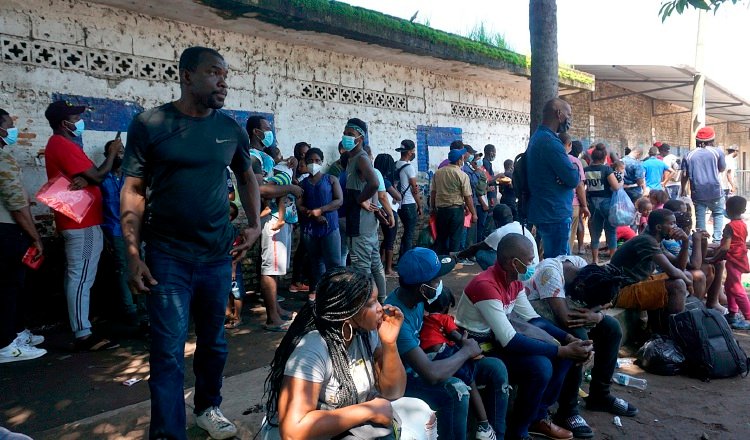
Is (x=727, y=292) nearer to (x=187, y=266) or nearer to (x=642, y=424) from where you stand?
(x=642, y=424)

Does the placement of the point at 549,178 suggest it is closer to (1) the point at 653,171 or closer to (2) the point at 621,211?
(2) the point at 621,211

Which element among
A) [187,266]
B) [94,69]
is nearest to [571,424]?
[187,266]

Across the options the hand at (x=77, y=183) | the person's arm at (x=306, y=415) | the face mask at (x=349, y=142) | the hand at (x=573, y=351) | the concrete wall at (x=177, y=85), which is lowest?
the hand at (x=573, y=351)

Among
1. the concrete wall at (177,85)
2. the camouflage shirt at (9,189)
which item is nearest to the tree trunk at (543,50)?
the concrete wall at (177,85)

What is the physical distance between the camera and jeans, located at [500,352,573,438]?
3260 mm

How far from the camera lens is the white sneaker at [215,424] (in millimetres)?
2771

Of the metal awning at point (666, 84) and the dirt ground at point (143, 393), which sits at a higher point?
the metal awning at point (666, 84)

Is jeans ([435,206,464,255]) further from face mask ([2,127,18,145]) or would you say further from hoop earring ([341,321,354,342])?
hoop earring ([341,321,354,342])

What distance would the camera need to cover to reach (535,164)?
478cm

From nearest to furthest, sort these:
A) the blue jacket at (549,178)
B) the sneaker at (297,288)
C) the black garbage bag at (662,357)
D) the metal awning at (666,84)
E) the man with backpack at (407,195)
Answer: the blue jacket at (549,178) < the black garbage bag at (662,357) < the sneaker at (297,288) < the man with backpack at (407,195) < the metal awning at (666,84)

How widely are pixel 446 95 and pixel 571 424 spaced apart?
7068 millimetres

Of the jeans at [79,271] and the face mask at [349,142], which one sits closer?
the jeans at [79,271]

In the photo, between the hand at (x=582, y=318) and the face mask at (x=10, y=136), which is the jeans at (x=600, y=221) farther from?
the face mask at (x=10, y=136)

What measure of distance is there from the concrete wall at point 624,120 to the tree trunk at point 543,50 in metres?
8.95
